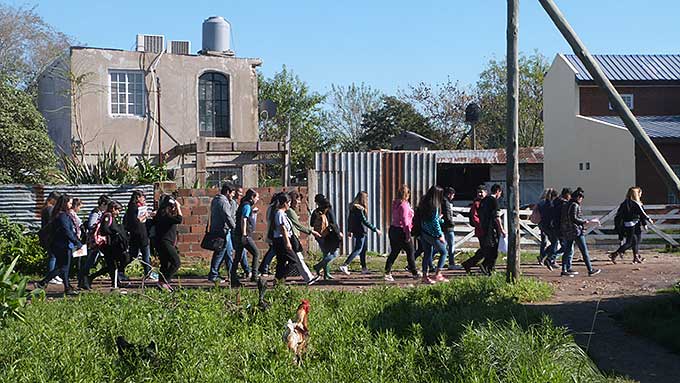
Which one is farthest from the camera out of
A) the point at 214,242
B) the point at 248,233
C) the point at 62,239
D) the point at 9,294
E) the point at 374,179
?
the point at 374,179

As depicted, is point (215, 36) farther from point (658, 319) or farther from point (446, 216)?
point (658, 319)

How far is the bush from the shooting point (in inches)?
638

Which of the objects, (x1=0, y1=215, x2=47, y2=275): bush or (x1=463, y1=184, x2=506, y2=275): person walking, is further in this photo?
(x1=0, y1=215, x2=47, y2=275): bush

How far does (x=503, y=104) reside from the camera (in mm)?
54969

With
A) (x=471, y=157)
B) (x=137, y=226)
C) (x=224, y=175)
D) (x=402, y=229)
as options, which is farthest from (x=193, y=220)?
(x=471, y=157)

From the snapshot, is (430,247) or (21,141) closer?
(430,247)

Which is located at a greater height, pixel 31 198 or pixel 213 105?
pixel 213 105

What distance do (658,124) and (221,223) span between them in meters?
23.3

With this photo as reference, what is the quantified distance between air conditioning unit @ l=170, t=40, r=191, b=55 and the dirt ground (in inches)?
502

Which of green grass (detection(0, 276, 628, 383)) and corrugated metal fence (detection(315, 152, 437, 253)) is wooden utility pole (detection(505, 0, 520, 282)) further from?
corrugated metal fence (detection(315, 152, 437, 253))

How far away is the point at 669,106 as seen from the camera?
115ft

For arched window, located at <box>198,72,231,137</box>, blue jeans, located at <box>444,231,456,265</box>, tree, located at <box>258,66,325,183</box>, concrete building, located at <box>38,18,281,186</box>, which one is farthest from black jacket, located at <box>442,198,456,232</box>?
tree, located at <box>258,66,325,183</box>

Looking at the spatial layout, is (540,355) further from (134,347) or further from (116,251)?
(116,251)

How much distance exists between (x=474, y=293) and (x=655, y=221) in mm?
12743
